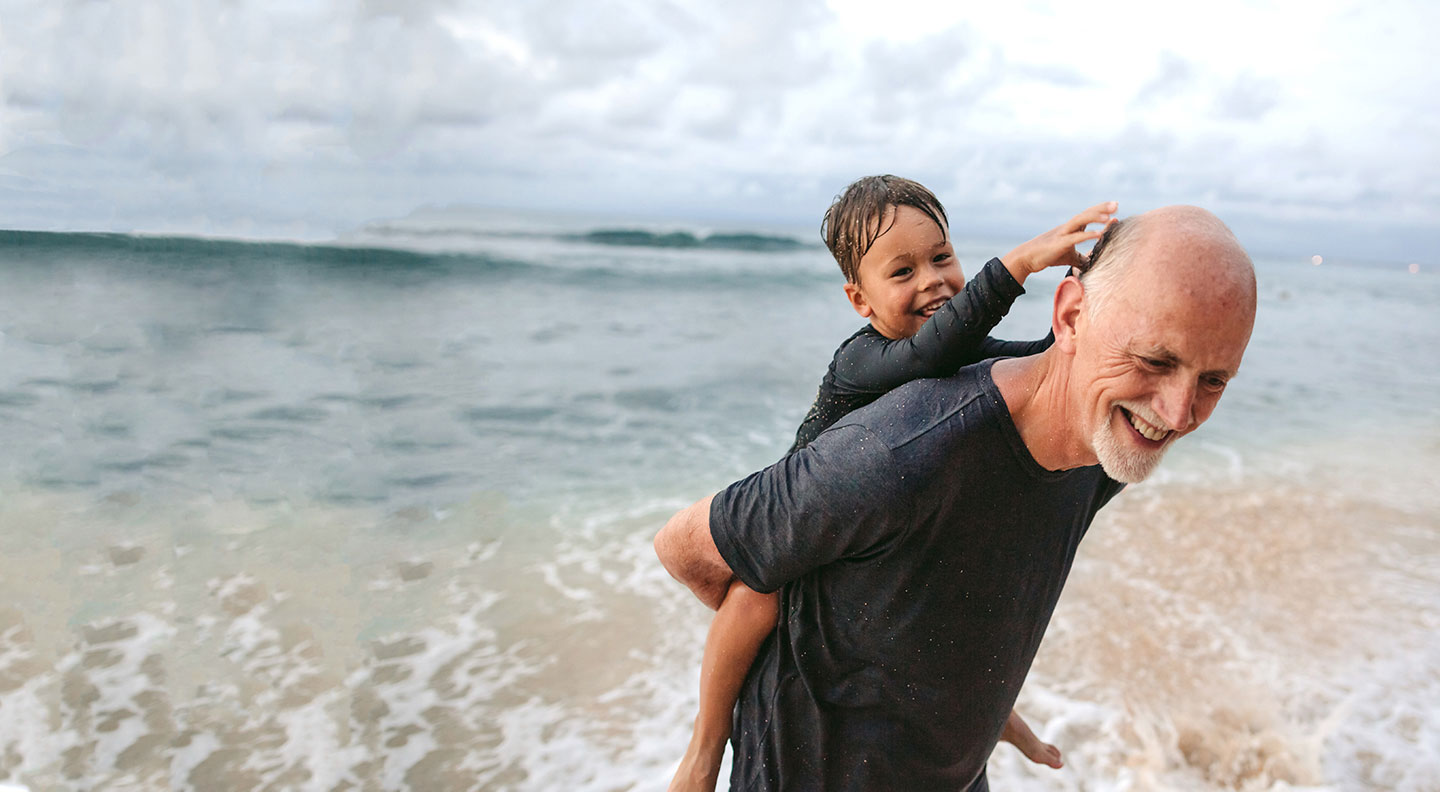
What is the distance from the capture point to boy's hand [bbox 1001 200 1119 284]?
1595 millimetres

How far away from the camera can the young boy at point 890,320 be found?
1.69 m

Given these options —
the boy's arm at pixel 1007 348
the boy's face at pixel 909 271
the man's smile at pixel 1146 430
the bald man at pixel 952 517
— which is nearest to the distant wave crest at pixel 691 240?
the boy's face at pixel 909 271

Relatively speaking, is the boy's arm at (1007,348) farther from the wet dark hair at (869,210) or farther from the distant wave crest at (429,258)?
the distant wave crest at (429,258)

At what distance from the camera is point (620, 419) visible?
9898 millimetres

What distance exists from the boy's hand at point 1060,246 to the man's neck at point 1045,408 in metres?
0.16

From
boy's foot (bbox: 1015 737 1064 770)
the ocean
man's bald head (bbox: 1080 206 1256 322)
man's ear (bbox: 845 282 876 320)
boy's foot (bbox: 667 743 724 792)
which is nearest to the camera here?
man's bald head (bbox: 1080 206 1256 322)

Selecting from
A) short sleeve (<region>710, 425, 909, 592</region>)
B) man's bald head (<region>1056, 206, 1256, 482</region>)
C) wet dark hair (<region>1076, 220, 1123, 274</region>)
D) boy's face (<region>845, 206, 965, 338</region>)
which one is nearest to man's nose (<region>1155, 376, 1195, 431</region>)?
man's bald head (<region>1056, 206, 1256, 482</region>)

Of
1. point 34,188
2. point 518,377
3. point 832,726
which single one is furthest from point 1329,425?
point 34,188

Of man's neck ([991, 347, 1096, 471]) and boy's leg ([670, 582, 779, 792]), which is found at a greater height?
man's neck ([991, 347, 1096, 471])

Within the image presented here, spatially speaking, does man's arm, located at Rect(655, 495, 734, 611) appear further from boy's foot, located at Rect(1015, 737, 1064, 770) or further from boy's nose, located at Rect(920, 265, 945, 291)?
boy's foot, located at Rect(1015, 737, 1064, 770)

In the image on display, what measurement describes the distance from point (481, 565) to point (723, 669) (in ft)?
14.8

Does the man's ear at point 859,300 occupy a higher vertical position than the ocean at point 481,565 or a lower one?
higher

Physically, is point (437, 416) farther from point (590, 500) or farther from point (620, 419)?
point (590, 500)

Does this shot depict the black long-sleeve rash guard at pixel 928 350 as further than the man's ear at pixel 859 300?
No
